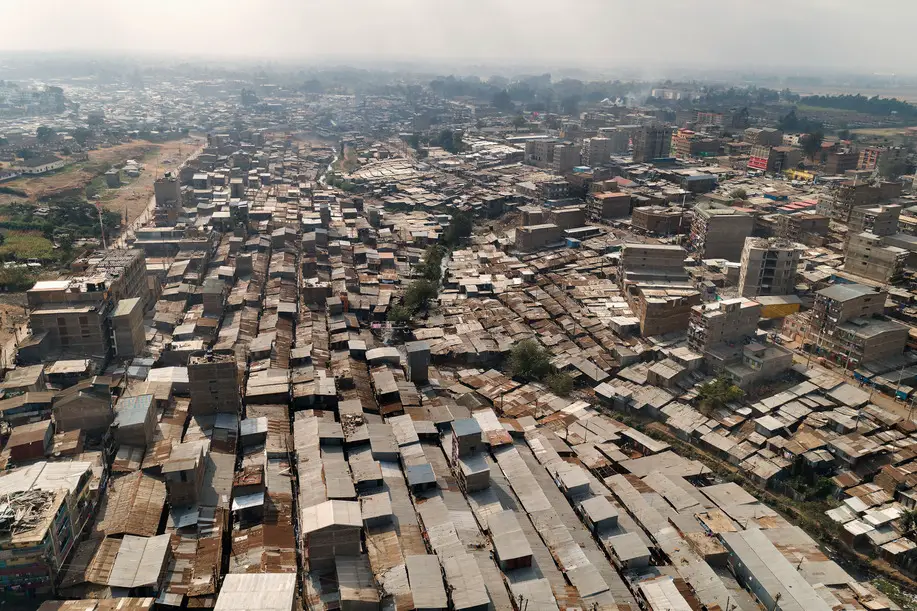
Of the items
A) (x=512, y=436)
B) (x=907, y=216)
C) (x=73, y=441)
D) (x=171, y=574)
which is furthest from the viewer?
(x=907, y=216)

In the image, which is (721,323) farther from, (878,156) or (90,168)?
(90,168)

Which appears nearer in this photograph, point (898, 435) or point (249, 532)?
point (249, 532)

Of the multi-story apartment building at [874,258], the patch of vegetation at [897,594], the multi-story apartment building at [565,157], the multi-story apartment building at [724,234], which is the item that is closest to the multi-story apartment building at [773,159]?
the multi-story apartment building at [565,157]

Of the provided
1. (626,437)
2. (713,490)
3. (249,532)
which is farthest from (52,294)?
(713,490)

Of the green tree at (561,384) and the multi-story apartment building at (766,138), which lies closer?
the green tree at (561,384)

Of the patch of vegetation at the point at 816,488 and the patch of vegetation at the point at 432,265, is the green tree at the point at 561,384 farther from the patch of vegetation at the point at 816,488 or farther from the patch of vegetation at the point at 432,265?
the patch of vegetation at the point at 432,265

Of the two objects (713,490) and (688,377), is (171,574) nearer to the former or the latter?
(713,490)

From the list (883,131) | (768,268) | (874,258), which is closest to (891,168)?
(874,258)

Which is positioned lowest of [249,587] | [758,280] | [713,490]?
[713,490]
